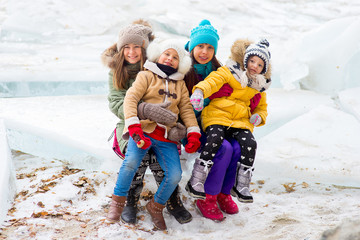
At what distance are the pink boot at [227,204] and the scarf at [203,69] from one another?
866 mm

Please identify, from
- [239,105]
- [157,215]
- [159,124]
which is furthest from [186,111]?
[157,215]

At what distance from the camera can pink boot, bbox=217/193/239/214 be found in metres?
2.50

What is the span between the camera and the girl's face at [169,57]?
233 centimetres

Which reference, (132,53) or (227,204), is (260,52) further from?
(227,204)

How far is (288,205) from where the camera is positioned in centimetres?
262

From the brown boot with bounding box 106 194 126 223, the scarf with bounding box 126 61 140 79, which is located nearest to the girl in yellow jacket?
the scarf with bounding box 126 61 140 79

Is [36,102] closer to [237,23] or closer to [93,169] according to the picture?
[93,169]

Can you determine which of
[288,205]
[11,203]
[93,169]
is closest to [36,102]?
[93,169]

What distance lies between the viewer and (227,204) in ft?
8.23

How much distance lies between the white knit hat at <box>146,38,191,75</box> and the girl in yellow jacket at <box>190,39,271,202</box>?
0.17 metres

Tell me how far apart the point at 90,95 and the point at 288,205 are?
8.75 ft

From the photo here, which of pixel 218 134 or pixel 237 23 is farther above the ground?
pixel 237 23

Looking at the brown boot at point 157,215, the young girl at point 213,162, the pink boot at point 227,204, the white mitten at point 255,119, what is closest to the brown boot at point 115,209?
the brown boot at point 157,215

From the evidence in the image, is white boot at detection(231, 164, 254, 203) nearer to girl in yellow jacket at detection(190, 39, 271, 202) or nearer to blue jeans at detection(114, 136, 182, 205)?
girl in yellow jacket at detection(190, 39, 271, 202)
